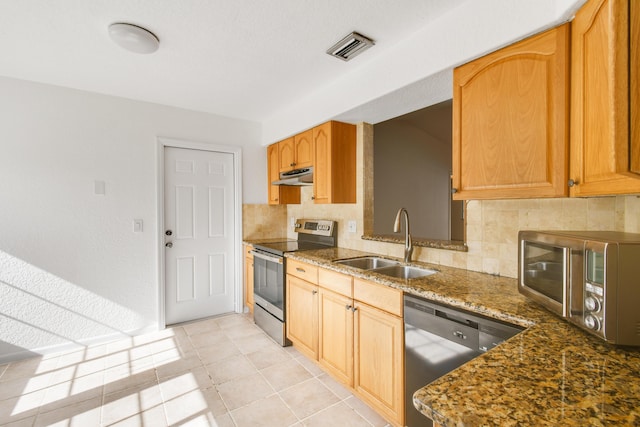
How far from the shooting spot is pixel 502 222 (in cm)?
178

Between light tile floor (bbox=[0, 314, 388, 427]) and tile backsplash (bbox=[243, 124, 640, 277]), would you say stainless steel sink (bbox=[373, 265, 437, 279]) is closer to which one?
tile backsplash (bbox=[243, 124, 640, 277])

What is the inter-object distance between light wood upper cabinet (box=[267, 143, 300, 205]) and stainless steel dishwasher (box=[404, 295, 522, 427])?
7.58 feet

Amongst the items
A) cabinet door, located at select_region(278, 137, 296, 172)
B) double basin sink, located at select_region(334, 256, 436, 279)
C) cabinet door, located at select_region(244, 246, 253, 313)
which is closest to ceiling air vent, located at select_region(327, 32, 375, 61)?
cabinet door, located at select_region(278, 137, 296, 172)

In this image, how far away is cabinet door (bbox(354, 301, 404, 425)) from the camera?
1618mm

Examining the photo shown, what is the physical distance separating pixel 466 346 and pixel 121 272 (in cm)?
302

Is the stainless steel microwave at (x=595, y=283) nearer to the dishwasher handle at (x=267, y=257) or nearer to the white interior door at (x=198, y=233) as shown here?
the dishwasher handle at (x=267, y=257)

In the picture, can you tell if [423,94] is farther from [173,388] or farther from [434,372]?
[173,388]

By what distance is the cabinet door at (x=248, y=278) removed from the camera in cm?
342

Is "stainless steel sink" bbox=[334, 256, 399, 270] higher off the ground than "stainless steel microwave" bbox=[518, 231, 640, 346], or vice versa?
"stainless steel microwave" bbox=[518, 231, 640, 346]

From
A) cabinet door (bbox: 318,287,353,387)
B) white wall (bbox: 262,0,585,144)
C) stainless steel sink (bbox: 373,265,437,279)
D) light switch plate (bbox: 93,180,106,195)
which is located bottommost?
cabinet door (bbox: 318,287,353,387)

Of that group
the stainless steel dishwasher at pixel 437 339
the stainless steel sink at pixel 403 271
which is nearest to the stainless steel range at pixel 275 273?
the stainless steel sink at pixel 403 271

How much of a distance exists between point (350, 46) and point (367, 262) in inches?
62.7

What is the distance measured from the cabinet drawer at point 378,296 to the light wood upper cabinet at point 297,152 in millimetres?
1435

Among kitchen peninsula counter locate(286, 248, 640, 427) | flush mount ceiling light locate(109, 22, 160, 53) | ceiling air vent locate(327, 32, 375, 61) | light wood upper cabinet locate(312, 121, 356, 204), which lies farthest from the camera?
light wood upper cabinet locate(312, 121, 356, 204)
